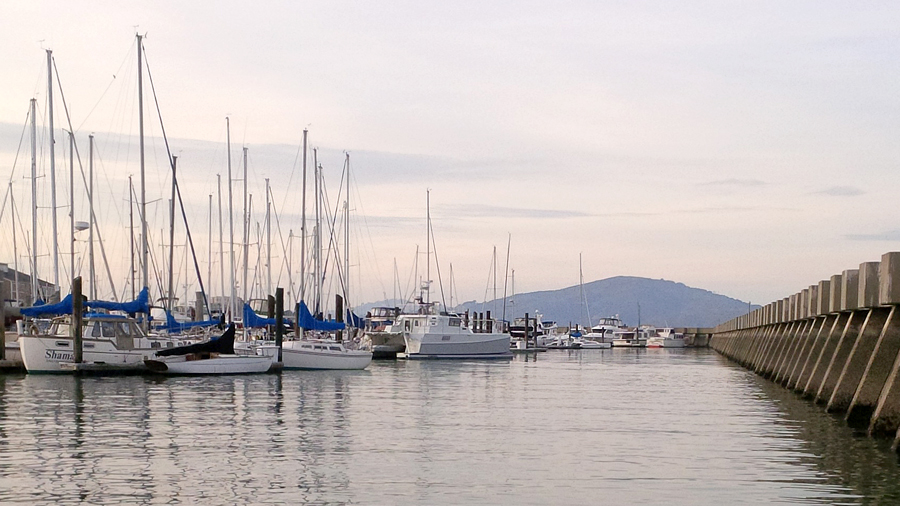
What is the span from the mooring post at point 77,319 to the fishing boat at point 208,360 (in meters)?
2.80

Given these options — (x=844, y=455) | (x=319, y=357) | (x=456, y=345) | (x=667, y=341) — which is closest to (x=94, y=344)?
(x=319, y=357)

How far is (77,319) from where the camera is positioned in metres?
46.7

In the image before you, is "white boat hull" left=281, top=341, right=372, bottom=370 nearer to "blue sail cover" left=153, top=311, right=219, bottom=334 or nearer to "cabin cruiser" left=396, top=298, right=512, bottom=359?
"blue sail cover" left=153, top=311, right=219, bottom=334

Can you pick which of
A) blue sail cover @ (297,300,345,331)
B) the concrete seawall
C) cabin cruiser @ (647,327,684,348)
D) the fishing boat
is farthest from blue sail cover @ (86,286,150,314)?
cabin cruiser @ (647,327,684,348)

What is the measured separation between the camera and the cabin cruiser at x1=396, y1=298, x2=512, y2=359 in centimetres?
7881

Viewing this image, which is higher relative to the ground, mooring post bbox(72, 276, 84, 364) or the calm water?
mooring post bbox(72, 276, 84, 364)

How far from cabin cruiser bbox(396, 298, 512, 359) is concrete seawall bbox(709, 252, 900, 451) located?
117 feet

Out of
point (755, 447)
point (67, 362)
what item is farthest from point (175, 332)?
point (755, 447)

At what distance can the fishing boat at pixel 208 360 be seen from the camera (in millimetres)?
48625

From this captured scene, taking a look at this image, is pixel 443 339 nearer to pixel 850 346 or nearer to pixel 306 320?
pixel 306 320

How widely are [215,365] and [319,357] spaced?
8.17 metres

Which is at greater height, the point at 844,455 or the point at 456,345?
the point at 844,455

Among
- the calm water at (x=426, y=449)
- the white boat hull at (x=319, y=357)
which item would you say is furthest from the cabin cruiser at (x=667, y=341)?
the calm water at (x=426, y=449)

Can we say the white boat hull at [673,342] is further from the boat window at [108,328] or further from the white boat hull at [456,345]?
the boat window at [108,328]
